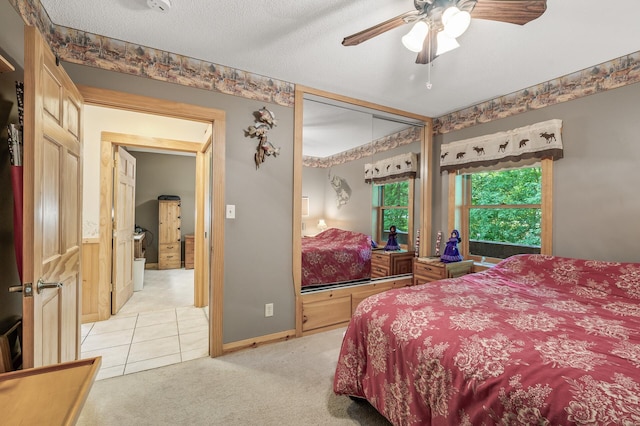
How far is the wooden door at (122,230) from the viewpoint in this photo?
336 cm

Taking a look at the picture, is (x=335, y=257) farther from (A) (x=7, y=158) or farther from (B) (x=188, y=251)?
(B) (x=188, y=251)

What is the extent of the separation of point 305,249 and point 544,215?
235 centimetres

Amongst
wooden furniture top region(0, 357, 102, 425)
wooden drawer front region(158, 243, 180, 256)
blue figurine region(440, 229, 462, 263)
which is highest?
blue figurine region(440, 229, 462, 263)

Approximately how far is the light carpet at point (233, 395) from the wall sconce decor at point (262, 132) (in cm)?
173

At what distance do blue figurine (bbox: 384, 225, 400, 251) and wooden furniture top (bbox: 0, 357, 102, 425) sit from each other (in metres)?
3.02

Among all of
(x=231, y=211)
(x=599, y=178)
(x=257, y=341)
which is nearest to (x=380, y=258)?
(x=257, y=341)

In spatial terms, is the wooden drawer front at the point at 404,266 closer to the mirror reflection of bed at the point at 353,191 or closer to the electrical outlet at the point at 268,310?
the mirror reflection of bed at the point at 353,191

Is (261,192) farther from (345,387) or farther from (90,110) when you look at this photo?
(90,110)

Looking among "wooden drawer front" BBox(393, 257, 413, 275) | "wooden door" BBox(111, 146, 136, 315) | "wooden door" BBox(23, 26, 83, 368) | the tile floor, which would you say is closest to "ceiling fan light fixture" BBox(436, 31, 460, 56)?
"wooden door" BBox(23, 26, 83, 368)

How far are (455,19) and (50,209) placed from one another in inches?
85.6

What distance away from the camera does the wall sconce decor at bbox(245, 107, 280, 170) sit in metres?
2.57

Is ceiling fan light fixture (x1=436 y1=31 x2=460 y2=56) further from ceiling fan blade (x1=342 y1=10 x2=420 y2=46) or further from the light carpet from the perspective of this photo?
the light carpet

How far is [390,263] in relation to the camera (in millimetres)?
3502

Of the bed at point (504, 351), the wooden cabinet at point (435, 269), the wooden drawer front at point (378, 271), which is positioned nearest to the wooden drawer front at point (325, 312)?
the wooden drawer front at point (378, 271)
